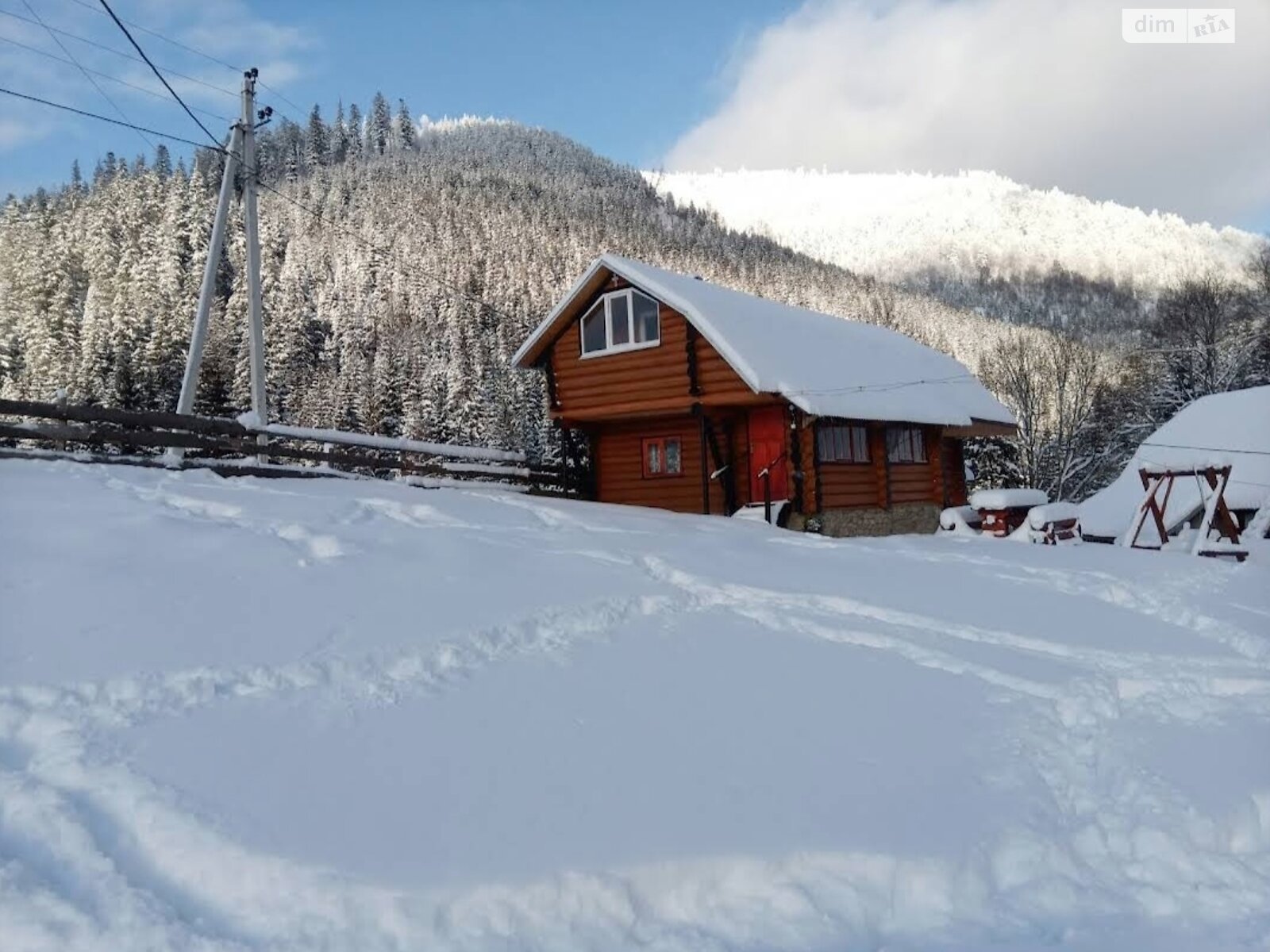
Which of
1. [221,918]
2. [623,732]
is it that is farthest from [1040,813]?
[221,918]

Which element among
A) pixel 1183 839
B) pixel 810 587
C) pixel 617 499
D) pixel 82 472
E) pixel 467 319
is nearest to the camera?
pixel 1183 839

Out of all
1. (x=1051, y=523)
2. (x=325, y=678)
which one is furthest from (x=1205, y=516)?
(x=325, y=678)

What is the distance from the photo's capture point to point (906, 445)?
21578 mm

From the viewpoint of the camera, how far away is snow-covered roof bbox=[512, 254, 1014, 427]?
1666 cm

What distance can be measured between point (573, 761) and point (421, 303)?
77.3m

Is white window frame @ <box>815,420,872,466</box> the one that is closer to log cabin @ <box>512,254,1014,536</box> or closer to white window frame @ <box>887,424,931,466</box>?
log cabin @ <box>512,254,1014,536</box>

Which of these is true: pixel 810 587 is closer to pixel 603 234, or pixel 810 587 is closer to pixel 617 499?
pixel 617 499

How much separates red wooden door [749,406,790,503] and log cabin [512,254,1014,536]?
3 cm

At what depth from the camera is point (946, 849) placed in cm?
347

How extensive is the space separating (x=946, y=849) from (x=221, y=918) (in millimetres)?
2777

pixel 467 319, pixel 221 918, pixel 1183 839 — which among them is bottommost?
pixel 1183 839

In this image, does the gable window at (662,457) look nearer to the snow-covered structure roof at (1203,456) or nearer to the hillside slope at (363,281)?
the snow-covered structure roof at (1203,456)

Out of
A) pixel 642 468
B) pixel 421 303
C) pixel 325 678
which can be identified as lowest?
pixel 325 678

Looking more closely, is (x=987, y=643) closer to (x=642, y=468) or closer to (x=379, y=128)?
(x=642, y=468)
